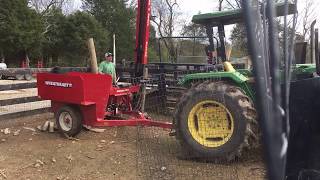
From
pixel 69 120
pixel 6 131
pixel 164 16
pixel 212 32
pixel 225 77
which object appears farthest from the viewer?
pixel 164 16

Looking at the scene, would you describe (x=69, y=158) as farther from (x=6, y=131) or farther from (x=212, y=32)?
(x=212, y=32)

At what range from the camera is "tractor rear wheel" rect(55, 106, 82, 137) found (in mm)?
8102

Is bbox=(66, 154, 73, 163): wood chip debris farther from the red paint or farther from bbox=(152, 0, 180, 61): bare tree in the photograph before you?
bbox=(152, 0, 180, 61): bare tree

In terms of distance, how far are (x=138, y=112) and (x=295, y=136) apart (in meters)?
5.40

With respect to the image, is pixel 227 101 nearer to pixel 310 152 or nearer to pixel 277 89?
pixel 310 152

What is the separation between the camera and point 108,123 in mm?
7957

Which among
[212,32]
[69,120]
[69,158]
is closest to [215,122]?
[212,32]

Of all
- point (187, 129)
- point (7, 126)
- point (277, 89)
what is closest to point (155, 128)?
point (187, 129)

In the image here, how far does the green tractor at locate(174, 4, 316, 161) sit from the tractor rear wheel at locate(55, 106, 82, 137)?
6.92ft

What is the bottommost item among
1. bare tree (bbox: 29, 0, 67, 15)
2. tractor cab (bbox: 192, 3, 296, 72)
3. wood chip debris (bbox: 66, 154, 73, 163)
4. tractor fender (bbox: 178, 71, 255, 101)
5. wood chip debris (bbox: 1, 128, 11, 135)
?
wood chip debris (bbox: 66, 154, 73, 163)

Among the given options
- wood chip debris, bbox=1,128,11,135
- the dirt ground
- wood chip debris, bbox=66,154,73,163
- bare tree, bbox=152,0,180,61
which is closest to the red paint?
the dirt ground

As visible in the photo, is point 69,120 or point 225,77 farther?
point 69,120

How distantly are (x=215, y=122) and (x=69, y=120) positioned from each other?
284 centimetres

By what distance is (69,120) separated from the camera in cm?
823
